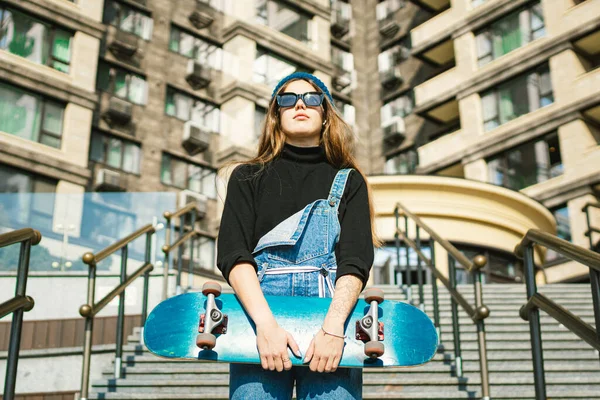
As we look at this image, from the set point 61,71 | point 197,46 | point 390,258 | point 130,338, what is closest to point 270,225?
point 130,338

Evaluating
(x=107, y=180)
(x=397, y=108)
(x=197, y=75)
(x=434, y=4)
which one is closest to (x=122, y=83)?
(x=197, y=75)

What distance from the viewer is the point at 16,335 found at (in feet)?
Answer: 12.4

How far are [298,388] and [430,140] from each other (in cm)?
2909

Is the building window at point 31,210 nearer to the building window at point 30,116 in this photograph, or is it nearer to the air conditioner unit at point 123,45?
the building window at point 30,116

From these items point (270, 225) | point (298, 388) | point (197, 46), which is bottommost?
point (298, 388)

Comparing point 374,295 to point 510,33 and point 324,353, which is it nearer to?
point 324,353

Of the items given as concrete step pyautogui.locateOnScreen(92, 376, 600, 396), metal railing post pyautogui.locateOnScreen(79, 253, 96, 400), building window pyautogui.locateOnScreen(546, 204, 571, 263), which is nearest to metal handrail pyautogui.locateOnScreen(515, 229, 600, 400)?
concrete step pyautogui.locateOnScreen(92, 376, 600, 396)

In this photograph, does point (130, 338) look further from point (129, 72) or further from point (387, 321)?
point (129, 72)

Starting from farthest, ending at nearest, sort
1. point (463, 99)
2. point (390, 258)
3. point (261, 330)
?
1. point (463, 99)
2. point (390, 258)
3. point (261, 330)

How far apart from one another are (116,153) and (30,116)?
4.12m

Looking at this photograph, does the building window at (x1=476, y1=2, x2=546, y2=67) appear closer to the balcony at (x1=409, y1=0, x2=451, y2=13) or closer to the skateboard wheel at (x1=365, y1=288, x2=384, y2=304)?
the balcony at (x1=409, y1=0, x2=451, y2=13)

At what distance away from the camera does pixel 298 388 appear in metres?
2.35

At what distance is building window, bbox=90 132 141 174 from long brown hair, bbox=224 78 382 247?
24.0 m

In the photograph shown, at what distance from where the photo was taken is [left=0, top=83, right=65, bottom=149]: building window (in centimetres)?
2228
